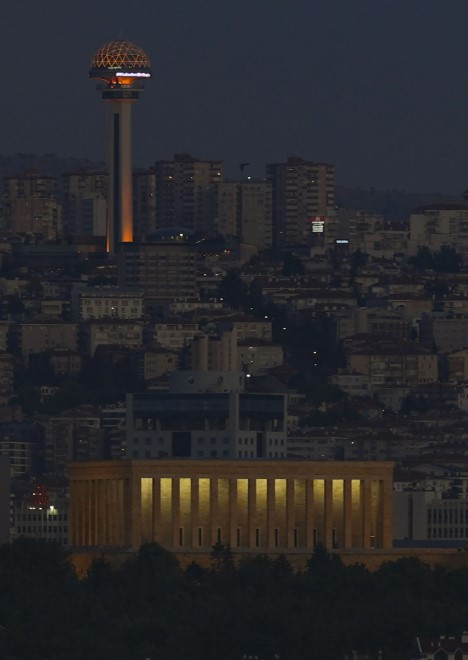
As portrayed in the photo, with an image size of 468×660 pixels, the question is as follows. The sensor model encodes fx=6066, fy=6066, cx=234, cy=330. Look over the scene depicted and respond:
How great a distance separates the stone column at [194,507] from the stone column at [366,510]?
3.36 m

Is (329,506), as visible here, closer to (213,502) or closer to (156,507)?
(213,502)

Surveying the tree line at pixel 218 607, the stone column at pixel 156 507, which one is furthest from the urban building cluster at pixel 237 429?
the tree line at pixel 218 607

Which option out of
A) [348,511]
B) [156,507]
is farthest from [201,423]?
[348,511]

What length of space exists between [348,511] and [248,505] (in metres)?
2.06

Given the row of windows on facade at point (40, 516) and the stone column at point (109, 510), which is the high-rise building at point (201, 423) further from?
the row of windows on facade at point (40, 516)

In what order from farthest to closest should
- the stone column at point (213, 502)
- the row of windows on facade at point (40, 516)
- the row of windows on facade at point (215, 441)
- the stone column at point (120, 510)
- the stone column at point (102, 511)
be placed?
the row of windows on facade at point (40, 516) < the row of windows on facade at point (215, 441) < the stone column at point (102, 511) < the stone column at point (213, 502) < the stone column at point (120, 510)

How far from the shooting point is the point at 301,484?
401 ft

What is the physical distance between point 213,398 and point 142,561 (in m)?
12.2

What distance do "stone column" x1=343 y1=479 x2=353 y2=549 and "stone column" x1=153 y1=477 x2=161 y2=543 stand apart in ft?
12.3

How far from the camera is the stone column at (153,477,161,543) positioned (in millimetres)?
121000

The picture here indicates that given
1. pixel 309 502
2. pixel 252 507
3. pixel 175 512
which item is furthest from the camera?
pixel 252 507

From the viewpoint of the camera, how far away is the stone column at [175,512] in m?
121

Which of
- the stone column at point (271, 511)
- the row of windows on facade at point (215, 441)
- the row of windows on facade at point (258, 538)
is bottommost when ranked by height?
the row of windows on facade at point (258, 538)

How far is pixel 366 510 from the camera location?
4830 inches
